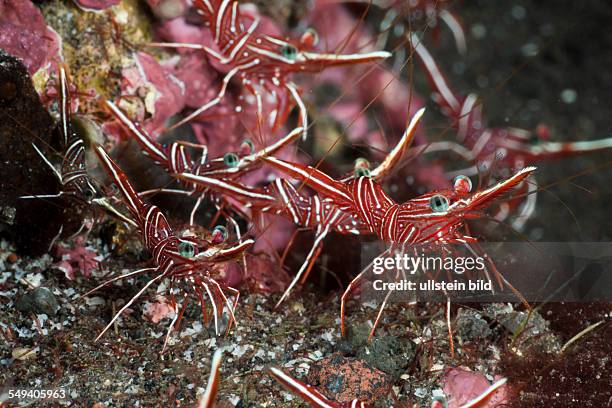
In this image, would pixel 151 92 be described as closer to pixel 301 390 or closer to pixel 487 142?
pixel 301 390

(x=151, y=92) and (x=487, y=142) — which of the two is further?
(x=487, y=142)

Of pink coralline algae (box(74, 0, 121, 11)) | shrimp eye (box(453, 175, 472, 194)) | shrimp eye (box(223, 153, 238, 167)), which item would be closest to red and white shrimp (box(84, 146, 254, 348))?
shrimp eye (box(223, 153, 238, 167))

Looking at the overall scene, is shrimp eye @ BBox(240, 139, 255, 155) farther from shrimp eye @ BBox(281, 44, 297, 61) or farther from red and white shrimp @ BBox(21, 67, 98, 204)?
red and white shrimp @ BBox(21, 67, 98, 204)

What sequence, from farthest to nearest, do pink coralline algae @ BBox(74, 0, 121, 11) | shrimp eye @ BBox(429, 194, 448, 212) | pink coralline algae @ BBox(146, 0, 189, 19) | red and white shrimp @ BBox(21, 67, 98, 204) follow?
pink coralline algae @ BBox(146, 0, 189, 19)
pink coralline algae @ BBox(74, 0, 121, 11)
red and white shrimp @ BBox(21, 67, 98, 204)
shrimp eye @ BBox(429, 194, 448, 212)

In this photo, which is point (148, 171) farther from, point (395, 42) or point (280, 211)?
point (395, 42)

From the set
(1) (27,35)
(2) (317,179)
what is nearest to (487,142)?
(2) (317,179)

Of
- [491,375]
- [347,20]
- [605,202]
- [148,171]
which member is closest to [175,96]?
[148,171]
